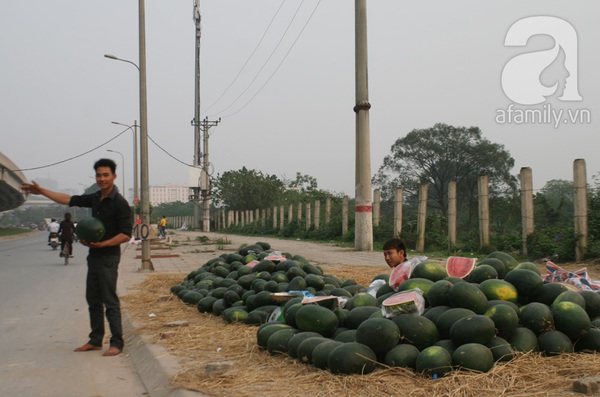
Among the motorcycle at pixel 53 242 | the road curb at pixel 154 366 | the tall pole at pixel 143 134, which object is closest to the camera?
the road curb at pixel 154 366

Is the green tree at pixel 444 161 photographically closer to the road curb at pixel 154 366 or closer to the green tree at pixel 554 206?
the green tree at pixel 554 206

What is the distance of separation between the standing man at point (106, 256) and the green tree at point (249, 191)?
61348mm

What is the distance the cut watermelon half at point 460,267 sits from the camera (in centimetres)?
573

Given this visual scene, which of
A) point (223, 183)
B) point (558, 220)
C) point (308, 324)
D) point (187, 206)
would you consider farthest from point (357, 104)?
point (187, 206)

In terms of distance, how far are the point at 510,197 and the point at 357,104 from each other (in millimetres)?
6101

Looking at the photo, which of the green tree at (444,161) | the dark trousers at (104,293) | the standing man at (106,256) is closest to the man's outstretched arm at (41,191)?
the standing man at (106,256)

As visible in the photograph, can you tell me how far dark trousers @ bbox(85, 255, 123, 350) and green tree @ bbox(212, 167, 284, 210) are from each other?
202 ft

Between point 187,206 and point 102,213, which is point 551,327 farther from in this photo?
point 187,206

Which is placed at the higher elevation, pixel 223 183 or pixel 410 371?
pixel 223 183

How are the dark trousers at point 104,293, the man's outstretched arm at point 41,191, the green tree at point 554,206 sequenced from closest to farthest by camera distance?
the dark trousers at point 104,293 → the man's outstretched arm at point 41,191 → the green tree at point 554,206

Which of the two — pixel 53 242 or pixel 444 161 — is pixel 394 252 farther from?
pixel 444 161

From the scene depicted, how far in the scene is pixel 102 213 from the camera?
19.8 ft

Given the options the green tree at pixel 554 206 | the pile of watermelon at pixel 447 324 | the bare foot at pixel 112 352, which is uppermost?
the green tree at pixel 554 206

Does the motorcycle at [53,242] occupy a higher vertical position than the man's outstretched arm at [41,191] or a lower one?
lower
